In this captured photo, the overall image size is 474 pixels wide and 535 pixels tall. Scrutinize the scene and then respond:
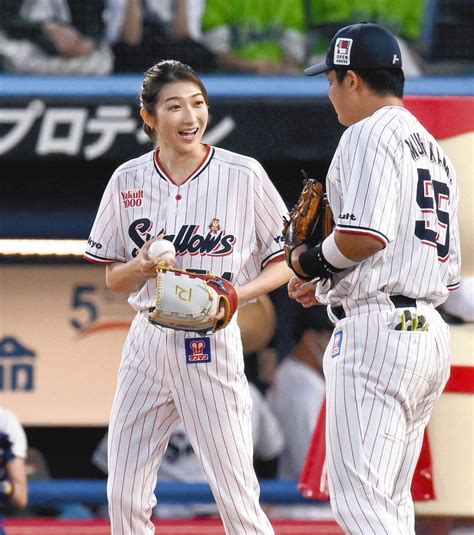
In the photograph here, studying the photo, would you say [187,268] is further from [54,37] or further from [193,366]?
[54,37]

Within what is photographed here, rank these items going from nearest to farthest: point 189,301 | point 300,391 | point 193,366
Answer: point 189,301 → point 193,366 → point 300,391

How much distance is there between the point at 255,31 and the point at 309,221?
4734 mm

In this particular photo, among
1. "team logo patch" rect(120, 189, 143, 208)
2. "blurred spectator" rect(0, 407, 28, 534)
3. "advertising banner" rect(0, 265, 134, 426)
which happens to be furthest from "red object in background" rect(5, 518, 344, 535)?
"team logo patch" rect(120, 189, 143, 208)

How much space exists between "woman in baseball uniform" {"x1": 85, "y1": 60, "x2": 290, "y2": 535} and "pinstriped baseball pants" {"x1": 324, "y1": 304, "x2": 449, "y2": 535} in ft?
1.54

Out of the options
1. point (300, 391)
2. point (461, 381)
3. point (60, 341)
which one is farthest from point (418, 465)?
point (60, 341)

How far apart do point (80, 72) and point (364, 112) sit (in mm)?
4571

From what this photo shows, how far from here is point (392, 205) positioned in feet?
11.7

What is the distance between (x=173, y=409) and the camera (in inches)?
163

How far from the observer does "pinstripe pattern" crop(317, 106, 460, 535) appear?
3574 mm

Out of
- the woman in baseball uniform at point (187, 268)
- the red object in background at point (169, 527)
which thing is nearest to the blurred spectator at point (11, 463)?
the red object in background at point (169, 527)

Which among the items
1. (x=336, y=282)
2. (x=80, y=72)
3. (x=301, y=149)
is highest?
(x=80, y=72)

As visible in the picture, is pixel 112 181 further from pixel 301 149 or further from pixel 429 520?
pixel 301 149

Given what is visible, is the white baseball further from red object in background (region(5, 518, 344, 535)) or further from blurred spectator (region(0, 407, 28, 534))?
blurred spectator (region(0, 407, 28, 534))

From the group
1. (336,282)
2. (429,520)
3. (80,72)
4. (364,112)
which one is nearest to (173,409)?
(336,282)
